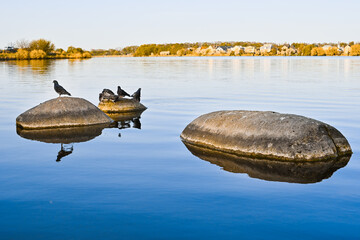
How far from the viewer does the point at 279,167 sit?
9812mm

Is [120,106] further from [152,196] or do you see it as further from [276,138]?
[152,196]

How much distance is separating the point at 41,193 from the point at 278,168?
513 cm

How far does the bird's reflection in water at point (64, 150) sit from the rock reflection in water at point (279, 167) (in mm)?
3681

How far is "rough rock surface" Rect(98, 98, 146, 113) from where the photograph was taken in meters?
19.7

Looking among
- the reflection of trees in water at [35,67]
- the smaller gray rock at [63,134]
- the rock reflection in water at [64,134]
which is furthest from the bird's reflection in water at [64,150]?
the reflection of trees in water at [35,67]

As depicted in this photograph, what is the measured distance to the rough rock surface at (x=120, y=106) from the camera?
19.7m

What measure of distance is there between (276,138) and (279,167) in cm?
100

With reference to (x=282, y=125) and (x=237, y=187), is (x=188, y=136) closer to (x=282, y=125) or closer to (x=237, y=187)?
(x=282, y=125)

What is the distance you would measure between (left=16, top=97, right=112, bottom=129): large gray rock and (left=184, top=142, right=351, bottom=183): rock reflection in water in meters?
6.12

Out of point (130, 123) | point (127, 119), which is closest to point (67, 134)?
point (130, 123)

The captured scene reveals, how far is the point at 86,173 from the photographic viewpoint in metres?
9.61

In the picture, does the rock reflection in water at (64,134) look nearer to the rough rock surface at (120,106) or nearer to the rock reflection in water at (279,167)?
the rough rock surface at (120,106)

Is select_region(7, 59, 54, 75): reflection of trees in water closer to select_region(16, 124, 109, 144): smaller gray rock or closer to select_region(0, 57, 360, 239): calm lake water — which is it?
select_region(16, 124, 109, 144): smaller gray rock

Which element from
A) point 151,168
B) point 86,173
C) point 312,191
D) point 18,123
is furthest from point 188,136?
point 18,123
